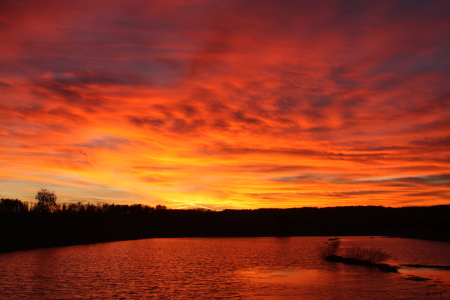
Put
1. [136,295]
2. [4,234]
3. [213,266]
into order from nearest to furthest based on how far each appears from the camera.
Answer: [136,295] < [213,266] < [4,234]

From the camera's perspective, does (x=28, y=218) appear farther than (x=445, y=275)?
Yes

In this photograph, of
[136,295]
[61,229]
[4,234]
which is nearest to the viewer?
[136,295]

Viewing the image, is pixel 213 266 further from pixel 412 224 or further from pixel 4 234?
pixel 412 224

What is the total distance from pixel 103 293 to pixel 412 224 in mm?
187090

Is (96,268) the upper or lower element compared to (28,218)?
lower

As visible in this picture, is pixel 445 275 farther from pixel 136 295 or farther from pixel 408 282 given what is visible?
pixel 136 295

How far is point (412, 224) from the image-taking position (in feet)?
627

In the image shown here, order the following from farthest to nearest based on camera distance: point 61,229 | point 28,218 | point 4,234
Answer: point 28,218, point 61,229, point 4,234

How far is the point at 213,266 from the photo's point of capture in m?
61.6

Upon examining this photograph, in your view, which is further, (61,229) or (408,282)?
(61,229)

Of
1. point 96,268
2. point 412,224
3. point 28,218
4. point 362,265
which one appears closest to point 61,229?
point 28,218

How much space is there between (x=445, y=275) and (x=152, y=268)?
39.7 metres

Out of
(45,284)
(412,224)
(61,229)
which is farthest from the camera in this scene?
(412,224)

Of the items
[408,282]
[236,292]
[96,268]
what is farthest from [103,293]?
[408,282]
